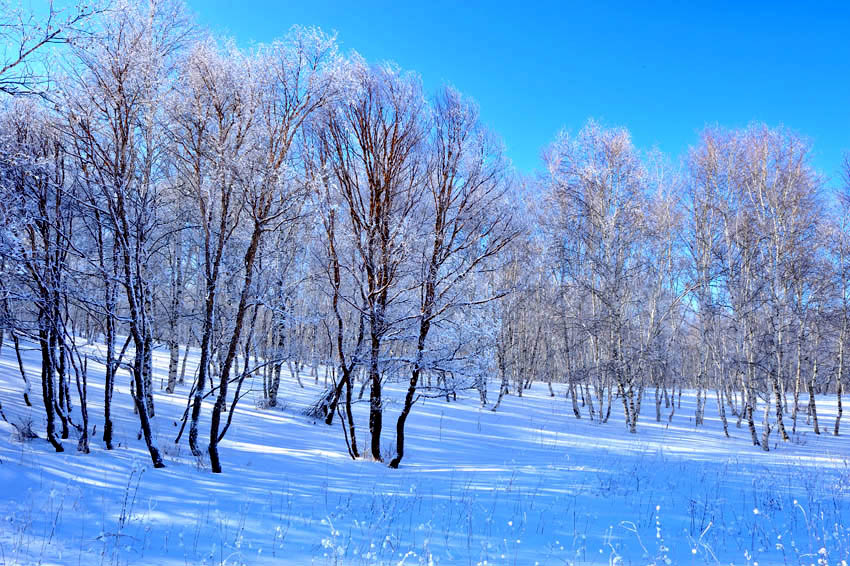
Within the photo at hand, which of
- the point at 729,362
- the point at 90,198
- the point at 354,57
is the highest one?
the point at 354,57

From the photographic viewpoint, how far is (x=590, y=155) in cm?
1850

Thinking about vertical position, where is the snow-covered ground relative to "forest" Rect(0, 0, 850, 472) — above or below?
below

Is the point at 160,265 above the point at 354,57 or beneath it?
beneath

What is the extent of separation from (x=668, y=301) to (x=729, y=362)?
6140mm

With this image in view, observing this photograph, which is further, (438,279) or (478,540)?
(438,279)

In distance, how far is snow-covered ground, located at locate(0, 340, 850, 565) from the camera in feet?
13.6

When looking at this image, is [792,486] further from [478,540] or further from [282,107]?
[282,107]

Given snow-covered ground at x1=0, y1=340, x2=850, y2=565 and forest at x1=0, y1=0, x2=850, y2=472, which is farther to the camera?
forest at x1=0, y1=0, x2=850, y2=472

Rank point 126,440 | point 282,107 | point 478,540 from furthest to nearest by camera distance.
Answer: point 126,440 → point 282,107 → point 478,540

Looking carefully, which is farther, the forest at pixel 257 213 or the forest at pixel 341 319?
the forest at pixel 257 213

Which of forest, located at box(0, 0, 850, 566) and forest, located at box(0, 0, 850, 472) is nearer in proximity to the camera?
forest, located at box(0, 0, 850, 566)

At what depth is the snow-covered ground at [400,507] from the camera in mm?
4133

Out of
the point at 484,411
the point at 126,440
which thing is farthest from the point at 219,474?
the point at 484,411

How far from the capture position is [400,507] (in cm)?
571
